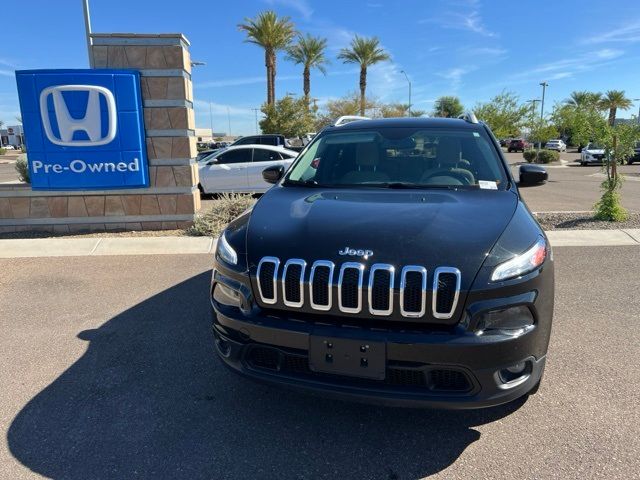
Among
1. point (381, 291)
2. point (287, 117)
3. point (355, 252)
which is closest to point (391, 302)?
point (381, 291)

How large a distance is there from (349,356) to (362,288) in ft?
1.11

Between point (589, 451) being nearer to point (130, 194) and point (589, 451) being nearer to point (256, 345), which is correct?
point (256, 345)

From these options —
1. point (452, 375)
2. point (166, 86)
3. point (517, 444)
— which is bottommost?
point (517, 444)

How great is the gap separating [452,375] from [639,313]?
9.99 ft

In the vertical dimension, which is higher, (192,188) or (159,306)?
(192,188)

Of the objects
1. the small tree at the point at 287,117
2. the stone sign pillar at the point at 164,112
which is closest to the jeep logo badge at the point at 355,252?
the stone sign pillar at the point at 164,112

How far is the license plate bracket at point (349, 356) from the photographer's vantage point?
229 cm

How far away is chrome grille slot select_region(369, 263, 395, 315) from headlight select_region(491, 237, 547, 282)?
50 cm

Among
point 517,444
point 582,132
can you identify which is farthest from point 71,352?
point 582,132

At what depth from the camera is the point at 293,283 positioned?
2428 mm

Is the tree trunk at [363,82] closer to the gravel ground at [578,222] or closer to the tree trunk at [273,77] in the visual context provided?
the tree trunk at [273,77]

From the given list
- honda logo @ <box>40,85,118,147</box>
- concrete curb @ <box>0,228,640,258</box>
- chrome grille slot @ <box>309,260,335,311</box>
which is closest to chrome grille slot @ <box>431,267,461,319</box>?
chrome grille slot @ <box>309,260,335,311</box>

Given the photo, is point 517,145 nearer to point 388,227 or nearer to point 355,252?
point 388,227

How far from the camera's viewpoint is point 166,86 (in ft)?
25.2
